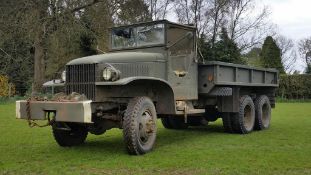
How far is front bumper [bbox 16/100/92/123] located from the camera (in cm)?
670

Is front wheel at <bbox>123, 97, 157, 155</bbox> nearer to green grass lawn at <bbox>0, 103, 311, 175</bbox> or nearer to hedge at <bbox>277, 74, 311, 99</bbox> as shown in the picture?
green grass lawn at <bbox>0, 103, 311, 175</bbox>

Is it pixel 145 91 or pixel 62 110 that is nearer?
pixel 62 110

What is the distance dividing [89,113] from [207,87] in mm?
3631

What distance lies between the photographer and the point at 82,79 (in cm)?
745

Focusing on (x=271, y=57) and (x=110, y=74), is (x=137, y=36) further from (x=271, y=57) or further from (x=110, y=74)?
(x=271, y=57)

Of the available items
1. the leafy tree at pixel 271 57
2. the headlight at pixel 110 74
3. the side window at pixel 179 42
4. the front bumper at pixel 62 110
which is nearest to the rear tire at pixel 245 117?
the side window at pixel 179 42

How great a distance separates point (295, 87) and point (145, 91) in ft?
78.0

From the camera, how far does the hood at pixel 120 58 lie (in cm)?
746

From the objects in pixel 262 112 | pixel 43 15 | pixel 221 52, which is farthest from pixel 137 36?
pixel 221 52

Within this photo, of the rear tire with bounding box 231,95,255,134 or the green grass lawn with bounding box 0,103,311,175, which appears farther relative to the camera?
the rear tire with bounding box 231,95,255,134

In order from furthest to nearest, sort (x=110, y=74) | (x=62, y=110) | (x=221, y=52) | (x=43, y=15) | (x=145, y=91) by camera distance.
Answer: (x=221, y=52) → (x=43, y=15) → (x=145, y=91) → (x=110, y=74) → (x=62, y=110)

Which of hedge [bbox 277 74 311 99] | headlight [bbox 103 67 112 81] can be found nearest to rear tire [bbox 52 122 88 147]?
headlight [bbox 103 67 112 81]

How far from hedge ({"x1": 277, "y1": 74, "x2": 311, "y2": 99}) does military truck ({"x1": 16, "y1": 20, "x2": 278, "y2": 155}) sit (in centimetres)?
1920

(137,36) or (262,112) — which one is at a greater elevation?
(137,36)
